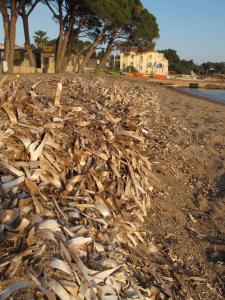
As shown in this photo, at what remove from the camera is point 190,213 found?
4758mm

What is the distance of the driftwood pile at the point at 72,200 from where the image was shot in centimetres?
247

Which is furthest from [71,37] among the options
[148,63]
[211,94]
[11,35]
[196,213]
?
[148,63]

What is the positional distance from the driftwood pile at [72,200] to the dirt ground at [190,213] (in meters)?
0.20

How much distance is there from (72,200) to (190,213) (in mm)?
1849

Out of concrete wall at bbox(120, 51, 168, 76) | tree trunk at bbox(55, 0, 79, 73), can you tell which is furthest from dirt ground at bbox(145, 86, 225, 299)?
concrete wall at bbox(120, 51, 168, 76)

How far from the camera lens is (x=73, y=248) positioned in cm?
269

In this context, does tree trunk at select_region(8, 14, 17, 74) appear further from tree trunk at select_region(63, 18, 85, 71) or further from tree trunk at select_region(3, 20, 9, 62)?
tree trunk at select_region(63, 18, 85, 71)

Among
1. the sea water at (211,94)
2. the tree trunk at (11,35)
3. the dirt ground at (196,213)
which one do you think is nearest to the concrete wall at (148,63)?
the sea water at (211,94)

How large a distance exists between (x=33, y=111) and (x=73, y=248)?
1888 mm

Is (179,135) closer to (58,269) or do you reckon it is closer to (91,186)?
(91,186)

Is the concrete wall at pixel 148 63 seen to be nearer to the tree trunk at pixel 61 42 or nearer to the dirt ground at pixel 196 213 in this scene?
the tree trunk at pixel 61 42

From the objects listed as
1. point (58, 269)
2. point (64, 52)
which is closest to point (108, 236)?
point (58, 269)

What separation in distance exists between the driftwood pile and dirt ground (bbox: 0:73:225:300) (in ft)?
0.65

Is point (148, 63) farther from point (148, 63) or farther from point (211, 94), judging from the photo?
point (211, 94)
